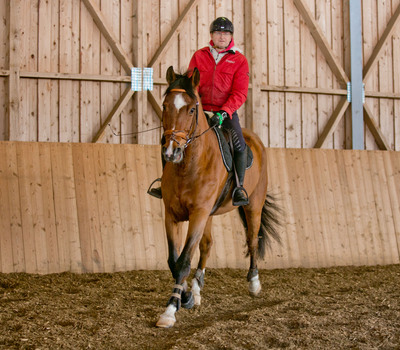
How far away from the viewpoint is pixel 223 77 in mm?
5203

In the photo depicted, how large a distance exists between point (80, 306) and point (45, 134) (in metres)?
4.55

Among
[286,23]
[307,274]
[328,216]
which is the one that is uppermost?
[286,23]

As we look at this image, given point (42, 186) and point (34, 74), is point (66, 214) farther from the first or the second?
point (34, 74)

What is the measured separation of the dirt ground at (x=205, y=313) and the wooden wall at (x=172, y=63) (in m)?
3.19

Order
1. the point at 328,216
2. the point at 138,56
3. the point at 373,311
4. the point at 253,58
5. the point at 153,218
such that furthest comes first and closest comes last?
the point at 253,58 → the point at 138,56 → the point at 328,216 → the point at 153,218 → the point at 373,311

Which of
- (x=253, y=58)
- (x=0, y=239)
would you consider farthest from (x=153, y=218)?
(x=253, y=58)

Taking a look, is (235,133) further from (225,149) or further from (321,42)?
(321,42)

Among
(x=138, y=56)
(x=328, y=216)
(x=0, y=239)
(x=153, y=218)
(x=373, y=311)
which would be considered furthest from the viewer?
(x=138, y=56)

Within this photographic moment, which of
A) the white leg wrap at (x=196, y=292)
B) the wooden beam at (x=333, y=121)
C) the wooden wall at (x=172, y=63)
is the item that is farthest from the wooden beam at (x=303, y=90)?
the white leg wrap at (x=196, y=292)

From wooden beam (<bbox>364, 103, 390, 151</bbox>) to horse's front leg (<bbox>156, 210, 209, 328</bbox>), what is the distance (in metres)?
6.97

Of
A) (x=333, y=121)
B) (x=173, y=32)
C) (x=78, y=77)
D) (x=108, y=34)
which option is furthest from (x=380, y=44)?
(x=78, y=77)

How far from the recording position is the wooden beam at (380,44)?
10.6 m

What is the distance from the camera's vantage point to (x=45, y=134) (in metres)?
8.81

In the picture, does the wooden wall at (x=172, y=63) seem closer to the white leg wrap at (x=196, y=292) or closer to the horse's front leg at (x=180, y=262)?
the white leg wrap at (x=196, y=292)
